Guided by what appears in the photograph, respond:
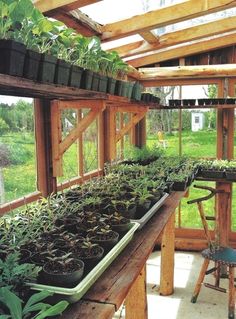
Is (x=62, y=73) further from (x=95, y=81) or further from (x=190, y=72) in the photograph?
(x=190, y=72)

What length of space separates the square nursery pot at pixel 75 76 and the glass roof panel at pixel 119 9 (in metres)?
1.64

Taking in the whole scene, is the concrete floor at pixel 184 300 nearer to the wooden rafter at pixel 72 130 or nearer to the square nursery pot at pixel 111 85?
the wooden rafter at pixel 72 130

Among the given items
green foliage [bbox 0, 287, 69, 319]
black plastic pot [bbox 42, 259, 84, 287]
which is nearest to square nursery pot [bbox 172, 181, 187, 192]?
black plastic pot [bbox 42, 259, 84, 287]

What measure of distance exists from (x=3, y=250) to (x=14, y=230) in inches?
9.7

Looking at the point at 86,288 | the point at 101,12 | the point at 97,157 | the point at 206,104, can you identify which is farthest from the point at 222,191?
the point at 86,288

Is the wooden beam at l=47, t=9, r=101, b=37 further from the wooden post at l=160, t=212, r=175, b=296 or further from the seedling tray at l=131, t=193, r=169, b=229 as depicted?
the wooden post at l=160, t=212, r=175, b=296

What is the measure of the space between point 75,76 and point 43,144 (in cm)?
170

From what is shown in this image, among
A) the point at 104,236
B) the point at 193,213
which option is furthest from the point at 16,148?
the point at 193,213

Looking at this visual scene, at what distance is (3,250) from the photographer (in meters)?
1.31

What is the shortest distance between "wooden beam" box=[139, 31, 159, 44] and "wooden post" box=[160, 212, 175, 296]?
1.98 m

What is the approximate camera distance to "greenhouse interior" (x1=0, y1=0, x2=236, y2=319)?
48.8 inches

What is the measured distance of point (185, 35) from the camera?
4.00m

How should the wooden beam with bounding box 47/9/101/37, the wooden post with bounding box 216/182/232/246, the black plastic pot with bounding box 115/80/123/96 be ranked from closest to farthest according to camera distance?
the black plastic pot with bounding box 115/80/123/96
the wooden beam with bounding box 47/9/101/37
the wooden post with bounding box 216/182/232/246

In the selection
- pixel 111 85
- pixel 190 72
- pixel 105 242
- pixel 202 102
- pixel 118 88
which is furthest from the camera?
pixel 190 72
